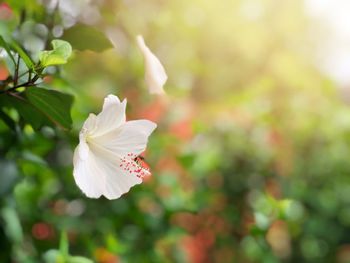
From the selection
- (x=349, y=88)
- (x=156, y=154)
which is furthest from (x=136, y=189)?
(x=349, y=88)

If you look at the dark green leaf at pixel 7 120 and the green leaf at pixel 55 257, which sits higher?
the dark green leaf at pixel 7 120

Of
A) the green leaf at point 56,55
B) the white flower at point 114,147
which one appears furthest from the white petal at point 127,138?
the green leaf at point 56,55

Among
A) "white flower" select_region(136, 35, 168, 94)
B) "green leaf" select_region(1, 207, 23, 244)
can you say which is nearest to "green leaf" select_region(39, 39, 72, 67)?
"white flower" select_region(136, 35, 168, 94)

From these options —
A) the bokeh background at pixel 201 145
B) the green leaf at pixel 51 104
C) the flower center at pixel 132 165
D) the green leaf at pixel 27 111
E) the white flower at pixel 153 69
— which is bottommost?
the flower center at pixel 132 165

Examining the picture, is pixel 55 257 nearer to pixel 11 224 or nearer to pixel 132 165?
pixel 11 224

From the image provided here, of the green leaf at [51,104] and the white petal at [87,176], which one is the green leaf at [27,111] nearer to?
the green leaf at [51,104]

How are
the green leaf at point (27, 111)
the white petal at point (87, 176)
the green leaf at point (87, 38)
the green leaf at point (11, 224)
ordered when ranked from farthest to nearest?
1. the green leaf at point (11, 224)
2. the green leaf at point (87, 38)
3. the green leaf at point (27, 111)
4. the white petal at point (87, 176)

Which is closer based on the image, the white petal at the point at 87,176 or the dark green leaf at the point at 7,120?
the white petal at the point at 87,176
